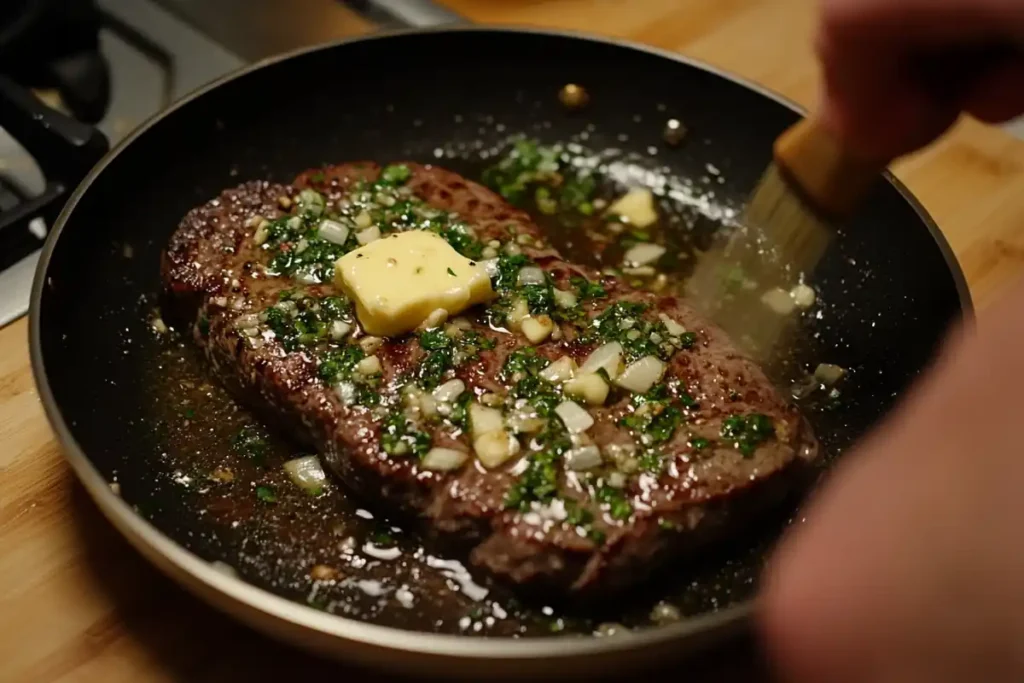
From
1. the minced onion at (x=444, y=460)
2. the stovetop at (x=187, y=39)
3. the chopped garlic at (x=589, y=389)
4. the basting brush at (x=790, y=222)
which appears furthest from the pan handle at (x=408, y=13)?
the minced onion at (x=444, y=460)

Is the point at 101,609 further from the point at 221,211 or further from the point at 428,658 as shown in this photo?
the point at 221,211

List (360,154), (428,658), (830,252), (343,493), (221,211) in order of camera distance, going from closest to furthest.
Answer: (428,658)
(343,493)
(221,211)
(830,252)
(360,154)

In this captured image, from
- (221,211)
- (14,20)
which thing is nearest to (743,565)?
(221,211)

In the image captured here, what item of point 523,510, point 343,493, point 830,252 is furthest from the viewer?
point 830,252

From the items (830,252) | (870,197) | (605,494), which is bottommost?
(605,494)

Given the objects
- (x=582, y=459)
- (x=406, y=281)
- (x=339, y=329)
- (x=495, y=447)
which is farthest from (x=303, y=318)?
(x=582, y=459)

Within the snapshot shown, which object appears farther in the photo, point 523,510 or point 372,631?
point 523,510
